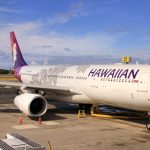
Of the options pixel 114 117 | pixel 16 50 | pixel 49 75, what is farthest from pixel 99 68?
pixel 16 50

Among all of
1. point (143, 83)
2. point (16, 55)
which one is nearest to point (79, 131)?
point (143, 83)

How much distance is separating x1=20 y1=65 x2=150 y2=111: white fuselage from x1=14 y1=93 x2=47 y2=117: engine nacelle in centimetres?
185

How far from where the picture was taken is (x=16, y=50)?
2947cm

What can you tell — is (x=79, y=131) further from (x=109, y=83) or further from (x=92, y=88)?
(x=92, y=88)

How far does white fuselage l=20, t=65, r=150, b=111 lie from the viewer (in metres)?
15.1

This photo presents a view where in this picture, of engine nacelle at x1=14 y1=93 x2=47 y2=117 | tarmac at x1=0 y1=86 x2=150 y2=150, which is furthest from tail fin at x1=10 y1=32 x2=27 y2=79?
engine nacelle at x1=14 y1=93 x2=47 y2=117

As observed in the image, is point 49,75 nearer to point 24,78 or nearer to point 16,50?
point 24,78

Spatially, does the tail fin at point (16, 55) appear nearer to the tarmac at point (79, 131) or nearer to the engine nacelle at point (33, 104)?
the tarmac at point (79, 131)

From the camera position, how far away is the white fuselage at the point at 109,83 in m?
15.1

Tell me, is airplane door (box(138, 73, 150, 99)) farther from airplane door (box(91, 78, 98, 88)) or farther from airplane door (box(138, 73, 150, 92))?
airplane door (box(91, 78, 98, 88))

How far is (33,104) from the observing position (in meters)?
18.6

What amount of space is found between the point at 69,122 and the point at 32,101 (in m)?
2.38

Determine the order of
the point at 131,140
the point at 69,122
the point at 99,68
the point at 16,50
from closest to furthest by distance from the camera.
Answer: the point at 131,140 → the point at 69,122 → the point at 99,68 → the point at 16,50

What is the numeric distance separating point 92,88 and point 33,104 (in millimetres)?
3429
